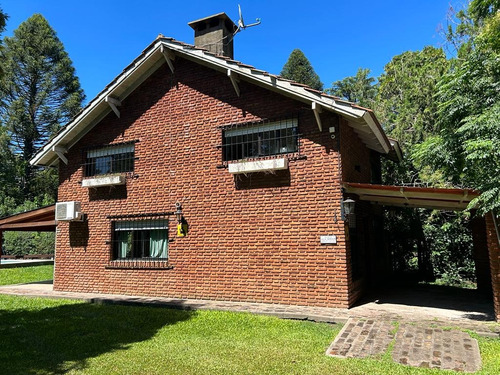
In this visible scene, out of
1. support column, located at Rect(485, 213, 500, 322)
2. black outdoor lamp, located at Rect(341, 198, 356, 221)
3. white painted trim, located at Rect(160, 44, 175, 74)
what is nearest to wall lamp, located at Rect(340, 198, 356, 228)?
black outdoor lamp, located at Rect(341, 198, 356, 221)

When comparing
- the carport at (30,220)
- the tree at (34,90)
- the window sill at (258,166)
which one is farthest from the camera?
the tree at (34,90)

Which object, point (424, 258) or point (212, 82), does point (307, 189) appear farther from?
point (424, 258)

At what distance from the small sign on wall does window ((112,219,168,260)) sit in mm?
4690

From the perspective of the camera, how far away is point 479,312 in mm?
8234

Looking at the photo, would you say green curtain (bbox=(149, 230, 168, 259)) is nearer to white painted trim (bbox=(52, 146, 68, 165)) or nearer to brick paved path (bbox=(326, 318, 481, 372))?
white painted trim (bbox=(52, 146, 68, 165))

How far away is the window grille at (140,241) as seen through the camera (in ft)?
36.1

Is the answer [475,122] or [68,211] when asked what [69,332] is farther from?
[475,122]

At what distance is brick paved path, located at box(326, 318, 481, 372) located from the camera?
5.29 meters

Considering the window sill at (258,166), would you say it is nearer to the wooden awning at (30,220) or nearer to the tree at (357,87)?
the wooden awning at (30,220)

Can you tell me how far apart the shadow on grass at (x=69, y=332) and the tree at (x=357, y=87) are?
126 ft

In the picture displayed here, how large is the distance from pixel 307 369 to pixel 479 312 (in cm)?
538

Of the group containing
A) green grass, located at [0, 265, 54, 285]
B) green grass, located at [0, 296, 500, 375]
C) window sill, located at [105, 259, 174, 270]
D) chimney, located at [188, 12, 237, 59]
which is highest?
chimney, located at [188, 12, 237, 59]

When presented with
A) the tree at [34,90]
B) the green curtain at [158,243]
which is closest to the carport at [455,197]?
the green curtain at [158,243]

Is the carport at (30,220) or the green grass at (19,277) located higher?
the carport at (30,220)
